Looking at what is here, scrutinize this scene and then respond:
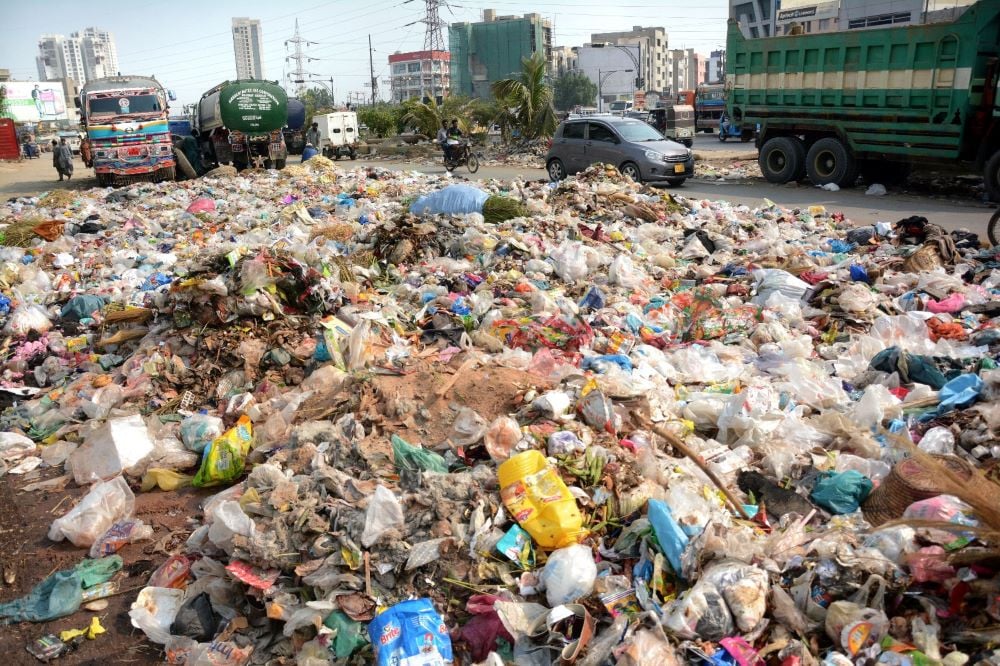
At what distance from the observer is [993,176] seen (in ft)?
34.6

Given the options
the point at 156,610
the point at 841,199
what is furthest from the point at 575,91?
the point at 156,610

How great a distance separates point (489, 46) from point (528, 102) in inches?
2741

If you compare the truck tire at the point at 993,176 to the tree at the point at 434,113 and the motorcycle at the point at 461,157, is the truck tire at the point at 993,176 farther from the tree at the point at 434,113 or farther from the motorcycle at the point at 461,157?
the tree at the point at 434,113

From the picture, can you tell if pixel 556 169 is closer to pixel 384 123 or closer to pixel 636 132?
pixel 636 132

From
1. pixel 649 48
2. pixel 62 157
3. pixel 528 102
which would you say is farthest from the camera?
pixel 649 48

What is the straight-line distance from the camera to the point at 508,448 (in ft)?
11.7

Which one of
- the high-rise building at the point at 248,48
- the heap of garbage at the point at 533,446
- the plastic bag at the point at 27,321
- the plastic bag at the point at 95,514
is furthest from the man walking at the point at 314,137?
the high-rise building at the point at 248,48

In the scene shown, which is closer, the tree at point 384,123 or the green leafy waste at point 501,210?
the green leafy waste at point 501,210

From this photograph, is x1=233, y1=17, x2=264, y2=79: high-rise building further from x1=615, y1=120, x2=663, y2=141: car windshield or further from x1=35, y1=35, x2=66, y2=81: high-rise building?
x1=615, y1=120, x2=663, y2=141: car windshield

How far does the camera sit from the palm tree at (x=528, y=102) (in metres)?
22.2

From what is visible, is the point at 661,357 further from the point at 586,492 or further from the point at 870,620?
the point at 870,620

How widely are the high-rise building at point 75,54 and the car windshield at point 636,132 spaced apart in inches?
7094

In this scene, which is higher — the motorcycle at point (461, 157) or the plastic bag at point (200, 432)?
the motorcycle at point (461, 157)

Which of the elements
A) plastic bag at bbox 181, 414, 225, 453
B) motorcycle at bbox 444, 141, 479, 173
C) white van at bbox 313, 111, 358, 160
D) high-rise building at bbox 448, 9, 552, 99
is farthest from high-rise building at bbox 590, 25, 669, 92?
plastic bag at bbox 181, 414, 225, 453
